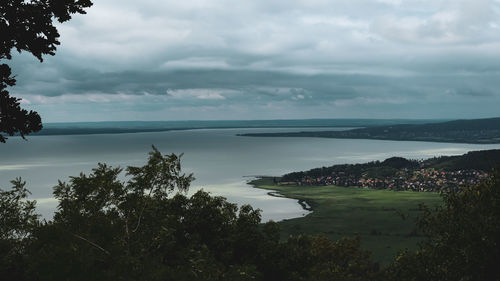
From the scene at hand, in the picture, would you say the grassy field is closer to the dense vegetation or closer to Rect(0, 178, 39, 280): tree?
the dense vegetation

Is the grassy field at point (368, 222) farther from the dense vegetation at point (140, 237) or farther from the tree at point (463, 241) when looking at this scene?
the dense vegetation at point (140, 237)

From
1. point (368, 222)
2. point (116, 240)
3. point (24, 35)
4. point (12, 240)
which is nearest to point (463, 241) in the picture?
point (116, 240)

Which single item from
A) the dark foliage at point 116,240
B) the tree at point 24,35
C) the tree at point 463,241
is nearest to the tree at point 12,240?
the dark foliage at point 116,240

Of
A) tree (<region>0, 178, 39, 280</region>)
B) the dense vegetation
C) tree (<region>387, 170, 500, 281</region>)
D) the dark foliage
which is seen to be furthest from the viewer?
tree (<region>0, 178, 39, 280</region>)

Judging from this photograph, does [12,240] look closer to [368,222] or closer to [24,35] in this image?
[24,35]

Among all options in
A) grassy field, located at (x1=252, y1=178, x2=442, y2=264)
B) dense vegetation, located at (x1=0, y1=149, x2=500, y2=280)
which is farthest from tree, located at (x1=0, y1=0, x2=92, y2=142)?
grassy field, located at (x1=252, y1=178, x2=442, y2=264)

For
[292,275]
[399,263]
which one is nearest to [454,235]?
[399,263]
